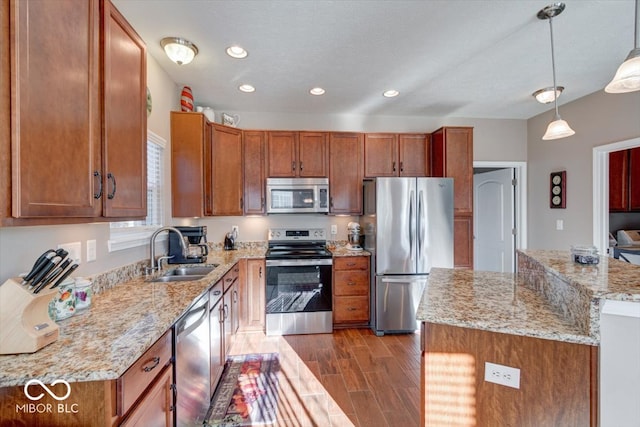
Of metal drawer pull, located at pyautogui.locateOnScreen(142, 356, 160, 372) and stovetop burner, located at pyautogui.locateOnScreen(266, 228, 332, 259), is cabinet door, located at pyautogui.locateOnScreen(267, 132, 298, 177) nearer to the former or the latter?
stovetop burner, located at pyautogui.locateOnScreen(266, 228, 332, 259)

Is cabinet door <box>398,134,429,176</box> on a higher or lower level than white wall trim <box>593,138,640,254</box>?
higher

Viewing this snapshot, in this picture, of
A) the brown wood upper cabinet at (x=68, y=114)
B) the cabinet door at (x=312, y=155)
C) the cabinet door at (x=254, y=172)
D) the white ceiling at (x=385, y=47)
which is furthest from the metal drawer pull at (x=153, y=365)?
the cabinet door at (x=312, y=155)

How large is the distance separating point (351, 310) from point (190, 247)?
188 centimetres

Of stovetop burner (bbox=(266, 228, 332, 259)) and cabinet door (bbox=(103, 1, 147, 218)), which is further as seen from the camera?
stovetop burner (bbox=(266, 228, 332, 259))

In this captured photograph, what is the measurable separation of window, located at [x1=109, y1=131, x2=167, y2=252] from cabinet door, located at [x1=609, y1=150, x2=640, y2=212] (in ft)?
17.6

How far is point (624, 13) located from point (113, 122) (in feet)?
10.4

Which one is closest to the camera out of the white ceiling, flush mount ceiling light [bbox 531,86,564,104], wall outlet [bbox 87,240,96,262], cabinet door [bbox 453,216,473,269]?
wall outlet [bbox 87,240,96,262]

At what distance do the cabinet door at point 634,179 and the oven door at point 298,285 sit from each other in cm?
391

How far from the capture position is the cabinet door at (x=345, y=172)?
3432mm

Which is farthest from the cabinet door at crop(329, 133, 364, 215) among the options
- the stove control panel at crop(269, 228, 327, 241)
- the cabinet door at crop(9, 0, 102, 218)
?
the cabinet door at crop(9, 0, 102, 218)

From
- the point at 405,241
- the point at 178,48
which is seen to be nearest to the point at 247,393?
the point at 405,241

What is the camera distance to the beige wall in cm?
279

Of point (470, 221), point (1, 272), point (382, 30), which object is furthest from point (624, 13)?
point (1, 272)

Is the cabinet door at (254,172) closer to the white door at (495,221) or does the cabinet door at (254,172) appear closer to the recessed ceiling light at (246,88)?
the recessed ceiling light at (246,88)
